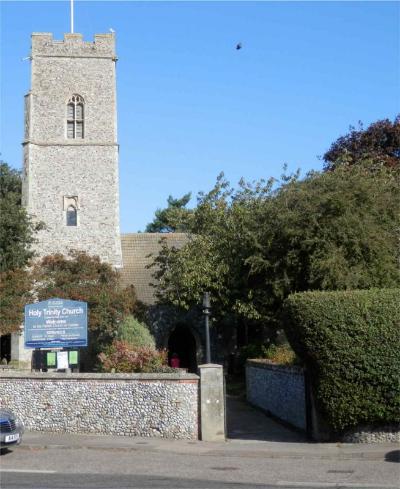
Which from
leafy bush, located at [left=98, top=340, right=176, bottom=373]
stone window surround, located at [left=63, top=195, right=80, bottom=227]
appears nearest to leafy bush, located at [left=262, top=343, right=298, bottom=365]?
leafy bush, located at [left=98, top=340, right=176, bottom=373]

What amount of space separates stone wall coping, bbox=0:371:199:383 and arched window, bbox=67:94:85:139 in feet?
71.5

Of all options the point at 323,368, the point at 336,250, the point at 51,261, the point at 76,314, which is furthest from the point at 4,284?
the point at 323,368

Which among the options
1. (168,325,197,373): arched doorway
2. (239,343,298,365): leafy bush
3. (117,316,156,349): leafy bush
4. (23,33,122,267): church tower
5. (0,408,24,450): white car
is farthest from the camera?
(168,325,197,373): arched doorway

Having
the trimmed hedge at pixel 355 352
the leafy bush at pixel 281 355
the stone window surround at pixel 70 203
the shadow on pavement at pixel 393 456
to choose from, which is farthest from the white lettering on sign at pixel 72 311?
the stone window surround at pixel 70 203

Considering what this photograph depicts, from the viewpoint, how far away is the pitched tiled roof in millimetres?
36969

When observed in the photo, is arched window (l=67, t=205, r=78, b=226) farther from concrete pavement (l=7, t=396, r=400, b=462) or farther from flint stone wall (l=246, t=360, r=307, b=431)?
concrete pavement (l=7, t=396, r=400, b=462)

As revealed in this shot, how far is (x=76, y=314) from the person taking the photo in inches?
772

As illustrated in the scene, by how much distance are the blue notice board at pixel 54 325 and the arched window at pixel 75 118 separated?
809 inches

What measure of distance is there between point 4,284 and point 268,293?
12.0 metres

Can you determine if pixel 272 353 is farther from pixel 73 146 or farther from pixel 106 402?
pixel 73 146

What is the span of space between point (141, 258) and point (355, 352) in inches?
987

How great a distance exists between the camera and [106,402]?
17.5m

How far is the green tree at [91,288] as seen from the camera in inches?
1228

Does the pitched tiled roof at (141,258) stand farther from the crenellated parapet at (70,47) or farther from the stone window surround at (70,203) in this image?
the crenellated parapet at (70,47)
